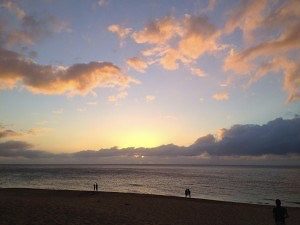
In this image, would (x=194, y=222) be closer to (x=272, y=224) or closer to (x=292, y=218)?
(x=272, y=224)

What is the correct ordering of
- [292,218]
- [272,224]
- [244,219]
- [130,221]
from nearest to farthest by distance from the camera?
[130,221]
[272,224]
[244,219]
[292,218]

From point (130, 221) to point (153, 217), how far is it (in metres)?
3.45

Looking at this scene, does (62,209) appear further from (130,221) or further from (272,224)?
(272,224)

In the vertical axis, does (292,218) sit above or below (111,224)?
below

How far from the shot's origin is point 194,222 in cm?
2344

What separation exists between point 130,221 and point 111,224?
6.97 ft

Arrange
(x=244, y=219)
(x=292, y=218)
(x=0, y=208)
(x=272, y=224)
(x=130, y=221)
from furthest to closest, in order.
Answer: (x=292, y=218) → (x=244, y=219) → (x=272, y=224) → (x=0, y=208) → (x=130, y=221)

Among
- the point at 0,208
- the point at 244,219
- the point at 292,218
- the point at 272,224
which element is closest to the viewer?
the point at 0,208

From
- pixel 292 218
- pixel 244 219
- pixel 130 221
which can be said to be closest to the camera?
pixel 130 221

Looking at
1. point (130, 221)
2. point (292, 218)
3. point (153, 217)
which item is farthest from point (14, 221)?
point (292, 218)

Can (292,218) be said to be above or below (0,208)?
below

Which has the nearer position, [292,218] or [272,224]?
[272,224]

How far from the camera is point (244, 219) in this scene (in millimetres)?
27047

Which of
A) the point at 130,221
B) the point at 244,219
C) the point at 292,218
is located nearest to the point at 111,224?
the point at 130,221
